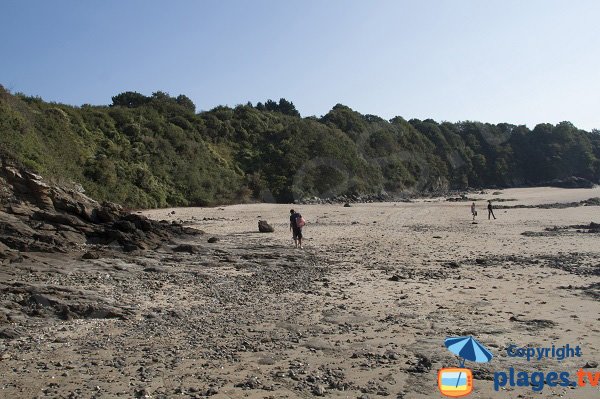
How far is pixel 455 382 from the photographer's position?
18.5 feet

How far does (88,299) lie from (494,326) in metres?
6.70

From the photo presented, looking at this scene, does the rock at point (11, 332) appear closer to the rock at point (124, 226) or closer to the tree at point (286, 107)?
the rock at point (124, 226)

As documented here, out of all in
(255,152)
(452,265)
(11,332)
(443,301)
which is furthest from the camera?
(255,152)

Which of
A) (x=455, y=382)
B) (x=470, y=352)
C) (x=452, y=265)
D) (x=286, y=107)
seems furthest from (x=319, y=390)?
(x=286, y=107)

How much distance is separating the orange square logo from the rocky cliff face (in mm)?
10270

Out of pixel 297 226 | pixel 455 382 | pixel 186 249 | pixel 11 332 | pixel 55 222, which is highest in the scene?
pixel 55 222

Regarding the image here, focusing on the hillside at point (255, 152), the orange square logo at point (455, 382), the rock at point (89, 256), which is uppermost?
the hillside at point (255, 152)

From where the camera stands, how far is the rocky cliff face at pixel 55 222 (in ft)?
42.7

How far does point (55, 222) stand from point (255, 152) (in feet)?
124

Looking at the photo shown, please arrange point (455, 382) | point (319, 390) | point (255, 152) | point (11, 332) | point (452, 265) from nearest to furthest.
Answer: point (319, 390) → point (455, 382) → point (11, 332) → point (452, 265) → point (255, 152)

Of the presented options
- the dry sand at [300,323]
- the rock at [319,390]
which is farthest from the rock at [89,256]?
the rock at [319,390]

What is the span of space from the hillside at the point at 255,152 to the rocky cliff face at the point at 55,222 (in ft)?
7.79

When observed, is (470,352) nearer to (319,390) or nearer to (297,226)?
(319,390)

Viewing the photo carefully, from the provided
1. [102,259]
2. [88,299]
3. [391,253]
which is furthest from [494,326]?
[102,259]
